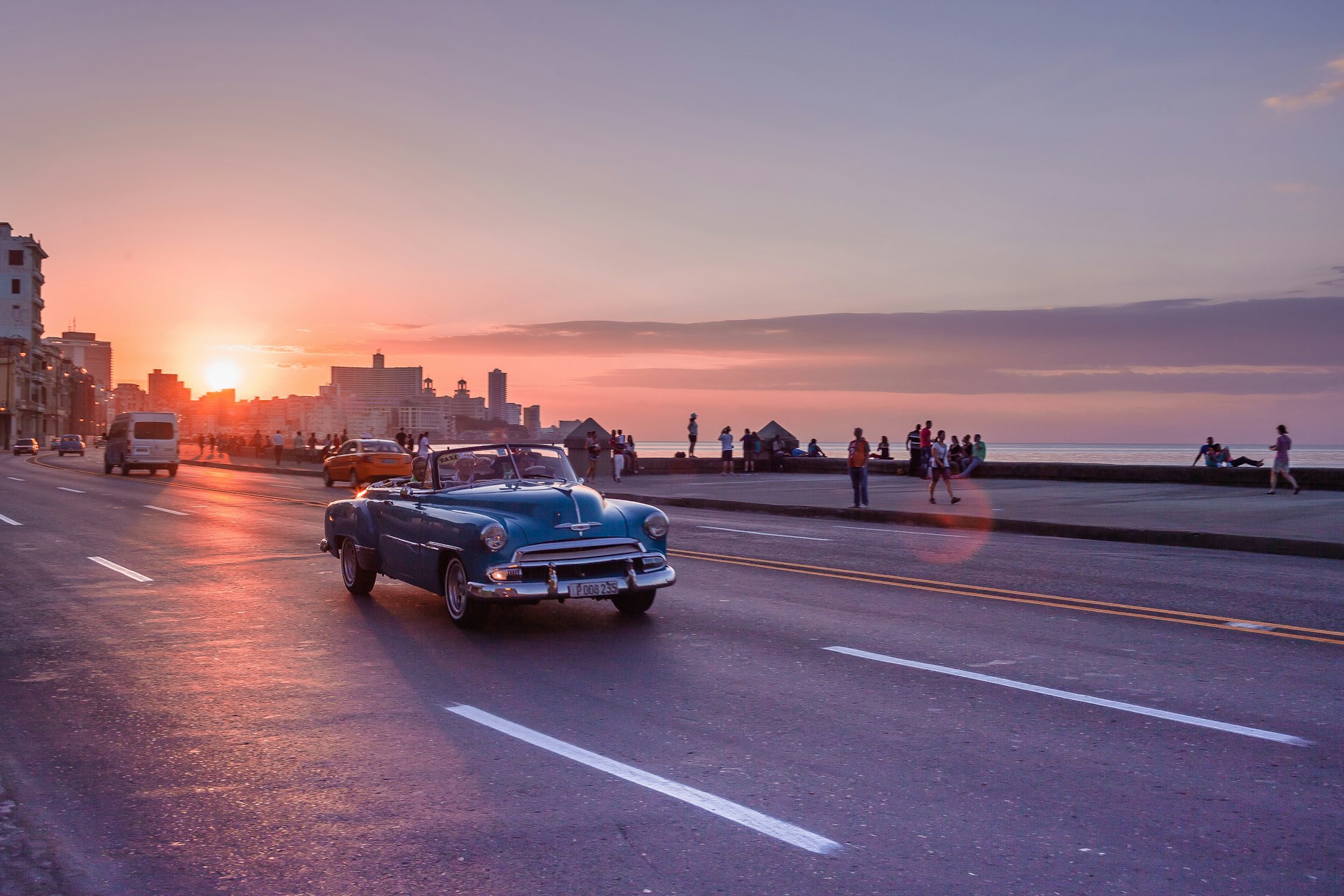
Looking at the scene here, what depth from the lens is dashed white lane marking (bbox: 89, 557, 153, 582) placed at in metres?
12.9

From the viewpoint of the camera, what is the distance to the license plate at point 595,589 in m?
8.98

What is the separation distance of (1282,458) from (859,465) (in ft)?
36.7

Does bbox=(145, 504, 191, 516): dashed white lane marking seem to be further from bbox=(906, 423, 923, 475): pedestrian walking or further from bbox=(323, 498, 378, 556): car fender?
bbox=(906, 423, 923, 475): pedestrian walking

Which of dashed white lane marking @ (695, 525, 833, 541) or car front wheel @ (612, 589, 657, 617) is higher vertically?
car front wheel @ (612, 589, 657, 617)

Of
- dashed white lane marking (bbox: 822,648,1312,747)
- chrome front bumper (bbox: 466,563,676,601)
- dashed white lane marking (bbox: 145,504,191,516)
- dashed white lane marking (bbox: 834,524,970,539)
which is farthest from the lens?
dashed white lane marking (bbox: 145,504,191,516)

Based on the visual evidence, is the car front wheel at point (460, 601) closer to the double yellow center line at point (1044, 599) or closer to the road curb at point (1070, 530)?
the double yellow center line at point (1044, 599)

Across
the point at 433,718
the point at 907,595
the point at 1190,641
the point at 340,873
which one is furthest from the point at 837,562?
the point at 340,873

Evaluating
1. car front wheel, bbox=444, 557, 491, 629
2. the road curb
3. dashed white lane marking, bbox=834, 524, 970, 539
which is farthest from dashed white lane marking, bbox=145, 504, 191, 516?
car front wheel, bbox=444, 557, 491, 629

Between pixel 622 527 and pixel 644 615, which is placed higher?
pixel 622 527

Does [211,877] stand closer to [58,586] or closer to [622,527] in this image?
[622,527]

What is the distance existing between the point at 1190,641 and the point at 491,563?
5.39 metres

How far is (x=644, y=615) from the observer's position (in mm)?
9906

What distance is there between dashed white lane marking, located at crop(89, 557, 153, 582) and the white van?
3138 cm

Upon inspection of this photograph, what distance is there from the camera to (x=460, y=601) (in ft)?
30.7
